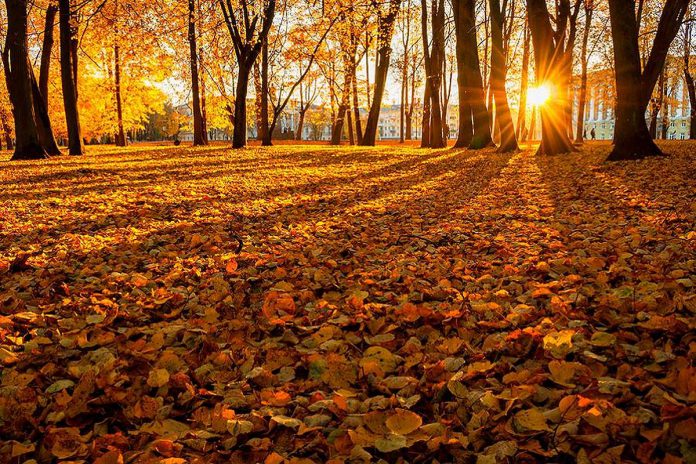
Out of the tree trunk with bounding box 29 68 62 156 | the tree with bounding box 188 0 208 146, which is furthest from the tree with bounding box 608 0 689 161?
the tree trunk with bounding box 29 68 62 156

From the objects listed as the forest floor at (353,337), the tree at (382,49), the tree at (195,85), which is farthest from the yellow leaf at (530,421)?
the tree at (195,85)

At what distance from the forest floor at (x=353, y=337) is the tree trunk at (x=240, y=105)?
11613mm

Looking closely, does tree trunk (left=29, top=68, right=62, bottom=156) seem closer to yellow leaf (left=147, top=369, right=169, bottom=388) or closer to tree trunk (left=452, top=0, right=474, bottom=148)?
tree trunk (left=452, top=0, right=474, bottom=148)

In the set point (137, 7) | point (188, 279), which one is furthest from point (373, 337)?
point (137, 7)

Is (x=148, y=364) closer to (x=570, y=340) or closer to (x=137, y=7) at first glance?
(x=570, y=340)

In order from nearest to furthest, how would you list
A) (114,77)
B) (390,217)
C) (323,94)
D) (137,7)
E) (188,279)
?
(188,279) → (390,217) → (137,7) → (114,77) → (323,94)

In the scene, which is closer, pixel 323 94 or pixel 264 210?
pixel 264 210

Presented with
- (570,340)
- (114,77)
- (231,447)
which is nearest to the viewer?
(231,447)

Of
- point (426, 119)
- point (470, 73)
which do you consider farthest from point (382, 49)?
point (470, 73)

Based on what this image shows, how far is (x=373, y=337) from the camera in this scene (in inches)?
94.7

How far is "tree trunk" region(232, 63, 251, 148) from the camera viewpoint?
16.2 m

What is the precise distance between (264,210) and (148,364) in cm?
401

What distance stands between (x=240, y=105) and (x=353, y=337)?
15252 millimetres

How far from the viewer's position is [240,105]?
645 inches
